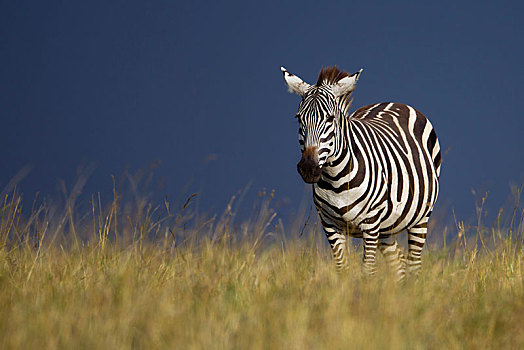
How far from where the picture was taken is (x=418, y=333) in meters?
3.90

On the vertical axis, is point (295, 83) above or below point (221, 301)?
above

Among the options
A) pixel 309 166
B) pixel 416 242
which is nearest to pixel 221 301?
pixel 309 166

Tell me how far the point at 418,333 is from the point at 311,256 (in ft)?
7.39

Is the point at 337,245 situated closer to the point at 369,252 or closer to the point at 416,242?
the point at 369,252

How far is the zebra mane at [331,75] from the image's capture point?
5.84 meters

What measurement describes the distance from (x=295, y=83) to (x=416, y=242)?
2.60m

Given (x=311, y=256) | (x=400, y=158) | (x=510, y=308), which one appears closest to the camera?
(x=510, y=308)

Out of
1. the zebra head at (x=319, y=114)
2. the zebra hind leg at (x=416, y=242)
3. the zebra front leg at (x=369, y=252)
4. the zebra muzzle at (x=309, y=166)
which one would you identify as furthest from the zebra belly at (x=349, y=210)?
the zebra hind leg at (x=416, y=242)

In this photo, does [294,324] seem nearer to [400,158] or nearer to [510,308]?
[510,308]

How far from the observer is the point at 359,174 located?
580 cm

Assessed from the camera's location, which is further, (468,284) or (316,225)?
(316,225)

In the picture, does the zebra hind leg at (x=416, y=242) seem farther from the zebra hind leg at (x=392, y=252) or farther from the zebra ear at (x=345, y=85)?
the zebra ear at (x=345, y=85)

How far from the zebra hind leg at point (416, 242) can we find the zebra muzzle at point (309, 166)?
A: 2.35 m

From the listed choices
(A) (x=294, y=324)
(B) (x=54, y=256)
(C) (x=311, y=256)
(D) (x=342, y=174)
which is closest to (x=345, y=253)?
(C) (x=311, y=256)
